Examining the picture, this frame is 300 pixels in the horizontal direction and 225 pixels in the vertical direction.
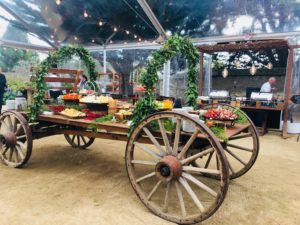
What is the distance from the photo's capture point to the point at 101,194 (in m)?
2.71

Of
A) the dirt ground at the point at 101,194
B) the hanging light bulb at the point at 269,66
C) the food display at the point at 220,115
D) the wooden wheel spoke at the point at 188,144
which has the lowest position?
the dirt ground at the point at 101,194

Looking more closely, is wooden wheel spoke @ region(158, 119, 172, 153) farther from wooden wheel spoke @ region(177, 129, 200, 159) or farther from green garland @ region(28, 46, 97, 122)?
green garland @ region(28, 46, 97, 122)

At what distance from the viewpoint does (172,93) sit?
357 inches

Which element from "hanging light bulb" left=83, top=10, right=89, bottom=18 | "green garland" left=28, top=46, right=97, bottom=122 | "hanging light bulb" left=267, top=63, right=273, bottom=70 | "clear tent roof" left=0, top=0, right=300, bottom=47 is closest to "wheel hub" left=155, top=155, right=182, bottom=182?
"green garland" left=28, top=46, right=97, bottom=122

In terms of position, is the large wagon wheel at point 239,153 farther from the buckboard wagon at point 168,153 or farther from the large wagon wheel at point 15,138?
the large wagon wheel at point 15,138

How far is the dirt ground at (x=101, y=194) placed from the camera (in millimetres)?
2262

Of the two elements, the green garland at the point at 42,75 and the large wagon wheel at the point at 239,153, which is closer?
the large wagon wheel at the point at 239,153

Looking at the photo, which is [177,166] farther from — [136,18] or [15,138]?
[136,18]

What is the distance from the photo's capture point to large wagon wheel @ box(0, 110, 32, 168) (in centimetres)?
319

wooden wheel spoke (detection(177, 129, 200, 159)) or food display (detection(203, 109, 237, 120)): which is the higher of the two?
food display (detection(203, 109, 237, 120))

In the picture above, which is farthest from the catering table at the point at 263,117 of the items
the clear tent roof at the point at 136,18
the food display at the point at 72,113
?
the food display at the point at 72,113

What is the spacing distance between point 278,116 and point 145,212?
5.97 metres

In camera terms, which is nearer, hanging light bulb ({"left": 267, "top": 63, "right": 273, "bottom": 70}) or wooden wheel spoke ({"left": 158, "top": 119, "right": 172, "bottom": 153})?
wooden wheel spoke ({"left": 158, "top": 119, "right": 172, "bottom": 153})

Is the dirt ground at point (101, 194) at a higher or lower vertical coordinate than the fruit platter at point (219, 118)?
lower
